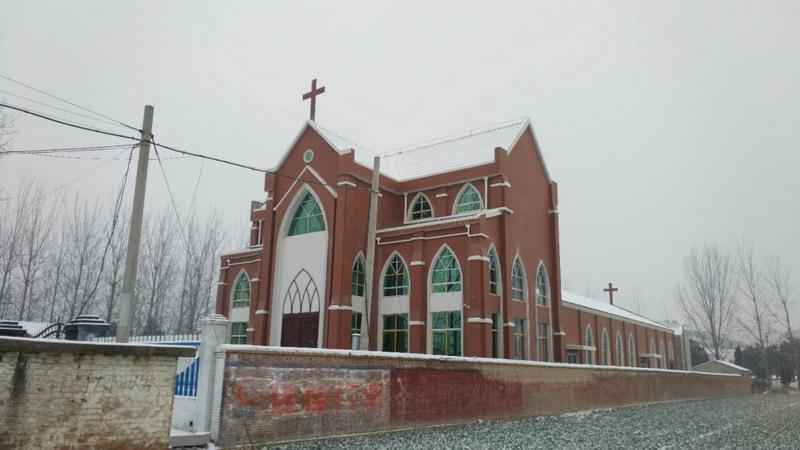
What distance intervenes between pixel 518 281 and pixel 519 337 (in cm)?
241

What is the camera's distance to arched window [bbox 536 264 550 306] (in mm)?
27797

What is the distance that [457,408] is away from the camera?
15805mm

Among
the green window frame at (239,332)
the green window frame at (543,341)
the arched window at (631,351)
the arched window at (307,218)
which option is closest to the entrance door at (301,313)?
the arched window at (307,218)

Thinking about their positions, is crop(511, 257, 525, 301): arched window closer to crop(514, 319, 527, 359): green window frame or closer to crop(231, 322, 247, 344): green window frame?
crop(514, 319, 527, 359): green window frame

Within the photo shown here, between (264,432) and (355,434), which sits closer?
(264,432)

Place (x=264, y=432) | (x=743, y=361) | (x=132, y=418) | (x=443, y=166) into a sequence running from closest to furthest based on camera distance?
(x=132, y=418) → (x=264, y=432) → (x=443, y=166) → (x=743, y=361)

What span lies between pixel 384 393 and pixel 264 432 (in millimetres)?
3484

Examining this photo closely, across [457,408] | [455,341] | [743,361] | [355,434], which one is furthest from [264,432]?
[743,361]

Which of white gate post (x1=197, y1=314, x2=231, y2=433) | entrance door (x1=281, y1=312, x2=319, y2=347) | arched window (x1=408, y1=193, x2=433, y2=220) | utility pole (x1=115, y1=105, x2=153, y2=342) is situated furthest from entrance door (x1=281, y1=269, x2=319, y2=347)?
utility pole (x1=115, y1=105, x2=153, y2=342)

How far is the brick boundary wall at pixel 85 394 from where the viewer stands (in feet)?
26.3

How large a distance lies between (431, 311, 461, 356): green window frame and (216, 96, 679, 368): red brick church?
0.04 m

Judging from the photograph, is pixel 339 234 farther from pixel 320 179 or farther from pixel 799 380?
pixel 799 380

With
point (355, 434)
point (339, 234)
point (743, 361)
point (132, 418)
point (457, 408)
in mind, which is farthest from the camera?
point (743, 361)

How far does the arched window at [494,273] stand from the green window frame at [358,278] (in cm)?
534
